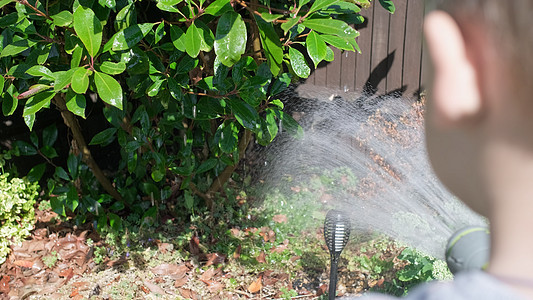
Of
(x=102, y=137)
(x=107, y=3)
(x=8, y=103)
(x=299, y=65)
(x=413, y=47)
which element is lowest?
(x=102, y=137)

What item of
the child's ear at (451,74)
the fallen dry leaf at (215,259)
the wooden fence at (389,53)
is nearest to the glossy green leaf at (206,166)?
the fallen dry leaf at (215,259)

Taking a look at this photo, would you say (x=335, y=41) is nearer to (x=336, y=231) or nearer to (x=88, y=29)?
(x=336, y=231)

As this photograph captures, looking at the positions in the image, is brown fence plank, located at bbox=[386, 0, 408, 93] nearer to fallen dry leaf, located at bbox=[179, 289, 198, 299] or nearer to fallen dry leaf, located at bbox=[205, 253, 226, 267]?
fallen dry leaf, located at bbox=[205, 253, 226, 267]

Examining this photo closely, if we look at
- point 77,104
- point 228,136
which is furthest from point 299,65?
point 77,104

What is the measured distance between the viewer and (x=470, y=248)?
0.82 m

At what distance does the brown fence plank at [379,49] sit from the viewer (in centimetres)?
455

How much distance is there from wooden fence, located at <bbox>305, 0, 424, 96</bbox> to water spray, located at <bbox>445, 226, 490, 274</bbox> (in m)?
3.79

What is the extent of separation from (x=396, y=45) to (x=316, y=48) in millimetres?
2683

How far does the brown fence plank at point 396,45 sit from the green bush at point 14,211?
3.05 m

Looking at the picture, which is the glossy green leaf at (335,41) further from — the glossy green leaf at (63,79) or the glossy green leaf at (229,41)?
the glossy green leaf at (63,79)

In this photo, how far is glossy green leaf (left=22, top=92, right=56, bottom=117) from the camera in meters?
2.21

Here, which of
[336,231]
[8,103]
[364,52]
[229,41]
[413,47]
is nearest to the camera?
[229,41]

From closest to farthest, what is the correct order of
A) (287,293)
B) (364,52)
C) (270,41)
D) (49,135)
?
(270,41)
(287,293)
(49,135)
(364,52)

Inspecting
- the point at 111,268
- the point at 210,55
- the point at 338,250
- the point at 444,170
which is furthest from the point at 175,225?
the point at 444,170
